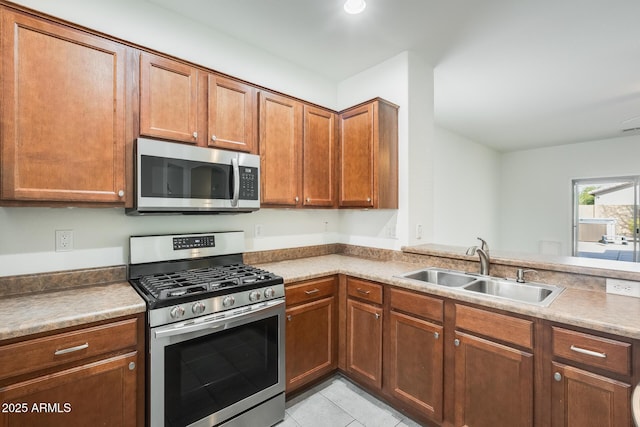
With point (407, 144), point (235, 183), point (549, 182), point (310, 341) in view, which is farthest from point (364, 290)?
point (549, 182)

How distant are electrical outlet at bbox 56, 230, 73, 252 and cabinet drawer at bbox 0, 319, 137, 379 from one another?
695 millimetres

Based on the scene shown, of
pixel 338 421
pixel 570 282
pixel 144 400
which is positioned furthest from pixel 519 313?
pixel 144 400

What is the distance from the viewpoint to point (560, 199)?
19.3ft

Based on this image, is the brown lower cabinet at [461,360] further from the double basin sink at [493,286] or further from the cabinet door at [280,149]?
the cabinet door at [280,149]

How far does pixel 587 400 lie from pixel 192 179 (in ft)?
7.58

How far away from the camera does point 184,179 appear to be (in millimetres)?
1846

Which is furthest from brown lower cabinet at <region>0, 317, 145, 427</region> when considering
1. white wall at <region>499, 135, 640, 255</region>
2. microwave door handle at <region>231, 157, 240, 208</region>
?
white wall at <region>499, 135, 640, 255</region>

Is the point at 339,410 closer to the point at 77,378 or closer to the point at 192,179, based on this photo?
the point at 77,378

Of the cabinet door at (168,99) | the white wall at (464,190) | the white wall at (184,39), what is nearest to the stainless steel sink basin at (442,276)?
the cabinet door at (168,99)

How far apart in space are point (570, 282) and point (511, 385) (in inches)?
29.6

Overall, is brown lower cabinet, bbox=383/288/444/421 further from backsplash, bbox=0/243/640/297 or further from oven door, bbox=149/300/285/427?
oven door, bbox=149/300/285/427

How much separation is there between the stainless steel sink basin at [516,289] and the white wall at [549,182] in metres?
5.25

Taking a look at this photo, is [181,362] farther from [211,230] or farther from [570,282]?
[570,282]

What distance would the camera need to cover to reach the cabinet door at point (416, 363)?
179cm
